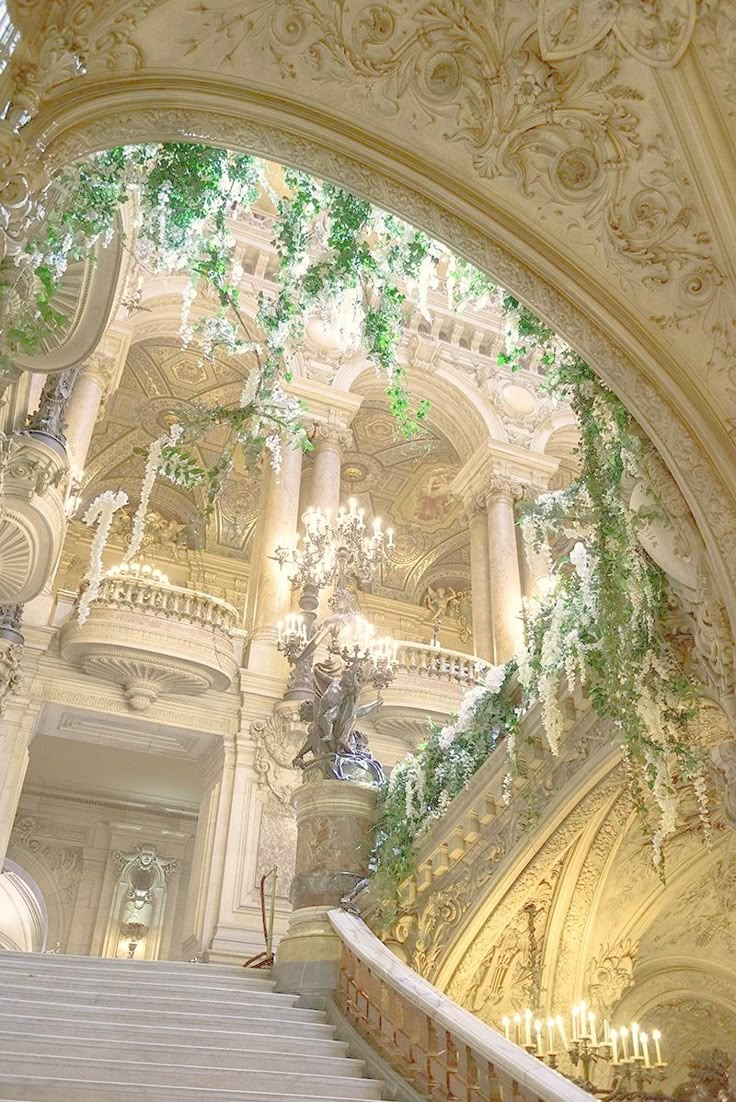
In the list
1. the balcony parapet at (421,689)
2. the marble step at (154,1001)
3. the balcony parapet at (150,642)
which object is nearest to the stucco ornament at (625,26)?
the marble step at (154,1001)

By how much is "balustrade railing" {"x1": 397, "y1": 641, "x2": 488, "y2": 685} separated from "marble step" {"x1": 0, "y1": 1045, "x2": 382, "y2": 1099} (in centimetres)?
910

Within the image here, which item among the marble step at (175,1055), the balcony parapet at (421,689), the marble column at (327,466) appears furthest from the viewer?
the marble column at (327,466)

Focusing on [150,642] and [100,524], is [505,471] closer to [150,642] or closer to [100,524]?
[150,642]

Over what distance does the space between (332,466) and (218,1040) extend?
11.2 metres

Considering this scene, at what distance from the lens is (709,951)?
10.2 meters

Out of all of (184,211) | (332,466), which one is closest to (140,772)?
(332,466)

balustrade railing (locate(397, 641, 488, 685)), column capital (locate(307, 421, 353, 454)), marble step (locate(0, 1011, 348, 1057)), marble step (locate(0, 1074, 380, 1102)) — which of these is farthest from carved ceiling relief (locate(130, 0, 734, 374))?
column capital (locate(307, 421, 353, 454))

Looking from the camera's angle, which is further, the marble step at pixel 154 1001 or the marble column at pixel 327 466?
the marble column at pixel 327 466

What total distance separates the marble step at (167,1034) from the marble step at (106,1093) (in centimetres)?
67

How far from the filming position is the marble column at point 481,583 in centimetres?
1541

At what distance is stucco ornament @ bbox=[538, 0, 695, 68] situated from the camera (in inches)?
144

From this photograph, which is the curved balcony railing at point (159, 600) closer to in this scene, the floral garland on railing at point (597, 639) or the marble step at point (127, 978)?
the marble step at point (127, 978)

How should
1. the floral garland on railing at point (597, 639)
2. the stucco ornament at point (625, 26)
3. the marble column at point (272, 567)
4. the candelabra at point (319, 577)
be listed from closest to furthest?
the stucco ornament at point (625, 26)
the floral garland on railing at point (597, 639)
the candelabra at point (319, 577)
the marble column at point (272, 567)

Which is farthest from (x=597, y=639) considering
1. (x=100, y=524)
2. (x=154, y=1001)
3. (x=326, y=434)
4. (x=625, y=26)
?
(x=326, y=434)
